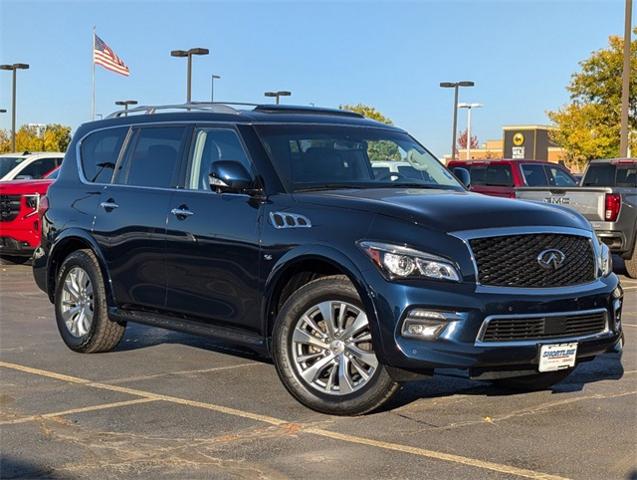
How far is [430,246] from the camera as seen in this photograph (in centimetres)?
562

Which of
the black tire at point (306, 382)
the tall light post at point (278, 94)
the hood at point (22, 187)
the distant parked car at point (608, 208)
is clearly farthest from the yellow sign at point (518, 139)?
the black tire at point (306, 382)

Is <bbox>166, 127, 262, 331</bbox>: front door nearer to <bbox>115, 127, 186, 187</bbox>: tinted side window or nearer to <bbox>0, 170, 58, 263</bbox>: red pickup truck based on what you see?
<bbox>115, 127, 186, 187</bbox>: tinted side window

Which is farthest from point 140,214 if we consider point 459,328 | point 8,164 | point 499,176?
point 499,176

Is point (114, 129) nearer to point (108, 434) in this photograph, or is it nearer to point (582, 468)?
point (108, 434)

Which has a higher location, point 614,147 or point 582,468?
point 614,147

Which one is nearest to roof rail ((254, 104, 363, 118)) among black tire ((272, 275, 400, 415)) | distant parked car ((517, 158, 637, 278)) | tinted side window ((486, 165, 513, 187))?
black tire ((272, 275, 400, 415))

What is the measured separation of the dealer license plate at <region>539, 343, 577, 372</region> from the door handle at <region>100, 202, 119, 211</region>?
3.62 meters

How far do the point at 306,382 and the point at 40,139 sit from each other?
71.9m

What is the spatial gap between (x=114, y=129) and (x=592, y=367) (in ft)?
14.0

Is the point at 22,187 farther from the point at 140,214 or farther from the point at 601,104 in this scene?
the point at 601,104

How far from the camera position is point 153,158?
7.69 m

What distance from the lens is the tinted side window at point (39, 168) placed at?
17.8m

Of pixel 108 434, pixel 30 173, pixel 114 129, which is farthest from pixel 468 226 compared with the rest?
pixel 30 173

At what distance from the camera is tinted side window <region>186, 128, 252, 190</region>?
23.0 ft
